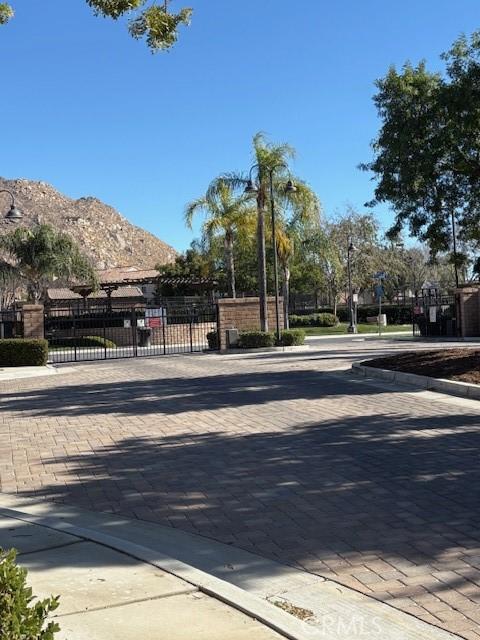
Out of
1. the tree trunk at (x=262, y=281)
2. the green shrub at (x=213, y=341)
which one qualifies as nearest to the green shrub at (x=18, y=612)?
the tree trunk at (x=262, y=281)

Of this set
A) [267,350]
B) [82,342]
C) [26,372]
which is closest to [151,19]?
[26,372]

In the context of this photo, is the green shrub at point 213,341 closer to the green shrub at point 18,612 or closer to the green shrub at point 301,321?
the green shrub at point 301,321

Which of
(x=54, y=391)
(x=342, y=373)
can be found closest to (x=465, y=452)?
(x=342, y=373)

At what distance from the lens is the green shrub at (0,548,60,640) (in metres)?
2.45

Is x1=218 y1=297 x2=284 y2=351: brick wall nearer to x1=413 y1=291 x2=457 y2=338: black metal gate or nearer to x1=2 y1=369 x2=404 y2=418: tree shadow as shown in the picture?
x1=413 y1=291 x2=457 y2=338: black metal gate

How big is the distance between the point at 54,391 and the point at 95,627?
42.2 ft

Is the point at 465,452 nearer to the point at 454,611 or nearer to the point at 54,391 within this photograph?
the point at 454,611

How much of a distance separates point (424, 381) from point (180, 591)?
10381 mm

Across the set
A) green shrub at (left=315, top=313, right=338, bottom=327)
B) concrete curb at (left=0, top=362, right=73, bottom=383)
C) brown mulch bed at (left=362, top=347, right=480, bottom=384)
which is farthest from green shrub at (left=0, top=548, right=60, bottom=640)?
green shrub at (left=315, top=313, right=338, bottom=327)

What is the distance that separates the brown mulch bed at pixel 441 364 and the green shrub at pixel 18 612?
1131 cm

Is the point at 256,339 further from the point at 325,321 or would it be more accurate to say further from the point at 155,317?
the point at 325,321

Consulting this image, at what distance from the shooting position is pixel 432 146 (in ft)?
47.0

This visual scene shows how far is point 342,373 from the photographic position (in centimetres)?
1719

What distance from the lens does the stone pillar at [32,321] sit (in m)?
30.0
